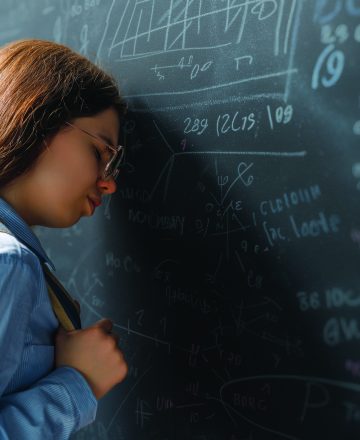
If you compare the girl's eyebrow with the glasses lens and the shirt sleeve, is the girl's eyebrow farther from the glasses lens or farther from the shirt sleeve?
the shirt sleeve

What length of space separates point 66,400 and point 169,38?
2.48 ft

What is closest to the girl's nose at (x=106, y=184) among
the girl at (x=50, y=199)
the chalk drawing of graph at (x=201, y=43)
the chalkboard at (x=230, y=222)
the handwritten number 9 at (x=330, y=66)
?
the girl at (x=50, y=199)

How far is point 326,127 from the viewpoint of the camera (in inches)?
35.4

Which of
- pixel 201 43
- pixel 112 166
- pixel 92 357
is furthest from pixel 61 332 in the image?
pixel 201 43

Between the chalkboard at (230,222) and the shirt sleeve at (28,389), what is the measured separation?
0.30 m

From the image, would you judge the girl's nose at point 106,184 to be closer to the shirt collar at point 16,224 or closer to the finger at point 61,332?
the shirt collar at point 16,224

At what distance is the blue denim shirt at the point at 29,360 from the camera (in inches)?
33.3

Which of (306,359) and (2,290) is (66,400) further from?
(306,359)

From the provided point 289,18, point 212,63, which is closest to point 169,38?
point 212,63

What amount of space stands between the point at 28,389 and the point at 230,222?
0.48 meters

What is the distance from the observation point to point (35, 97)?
3.28ft

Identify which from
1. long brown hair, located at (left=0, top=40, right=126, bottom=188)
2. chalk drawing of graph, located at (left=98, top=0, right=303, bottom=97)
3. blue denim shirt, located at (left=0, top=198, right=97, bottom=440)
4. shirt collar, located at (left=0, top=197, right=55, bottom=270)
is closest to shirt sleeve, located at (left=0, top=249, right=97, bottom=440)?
blue denim shirt, located at (left=0, top=198, right=97, bottom=440)

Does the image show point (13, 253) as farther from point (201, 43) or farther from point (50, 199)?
point (201, 43)

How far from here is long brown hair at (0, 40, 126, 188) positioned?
3.23 feet
